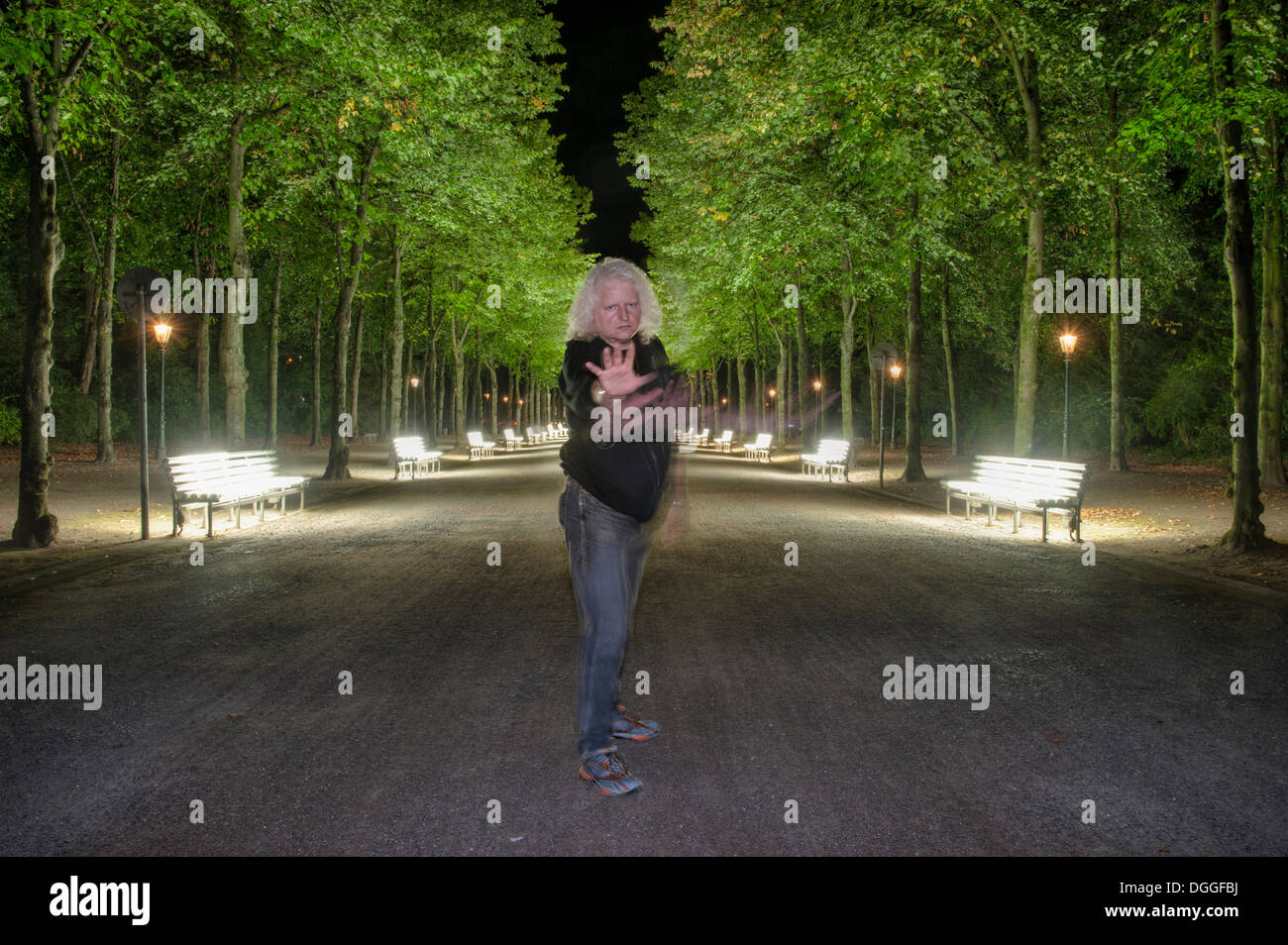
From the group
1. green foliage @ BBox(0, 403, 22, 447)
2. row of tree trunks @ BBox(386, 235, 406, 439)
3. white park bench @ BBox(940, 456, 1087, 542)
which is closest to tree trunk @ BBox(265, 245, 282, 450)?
row of tree trunks @ BBox(386, 235, 406, 439)

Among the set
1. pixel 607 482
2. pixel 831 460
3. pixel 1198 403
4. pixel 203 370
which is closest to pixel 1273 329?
pixel 831 460

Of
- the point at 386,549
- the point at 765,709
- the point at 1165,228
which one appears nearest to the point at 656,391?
the point at 765,709

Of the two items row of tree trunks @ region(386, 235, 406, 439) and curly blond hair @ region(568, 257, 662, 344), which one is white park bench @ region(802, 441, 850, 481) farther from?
curly blond hair @ region(568, 257, 662, 344)

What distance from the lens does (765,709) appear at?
16.5 ft

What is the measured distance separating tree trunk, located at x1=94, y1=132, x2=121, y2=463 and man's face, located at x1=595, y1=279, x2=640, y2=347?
22901 millimetres

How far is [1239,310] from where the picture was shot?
36.0ft

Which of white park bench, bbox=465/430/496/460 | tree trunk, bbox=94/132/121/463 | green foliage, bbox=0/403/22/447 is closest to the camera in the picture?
tree trunk, bbox=94/132/121/463

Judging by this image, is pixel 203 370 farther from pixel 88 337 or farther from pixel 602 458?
pixel 602 458

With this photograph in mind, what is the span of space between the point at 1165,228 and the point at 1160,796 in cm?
2744

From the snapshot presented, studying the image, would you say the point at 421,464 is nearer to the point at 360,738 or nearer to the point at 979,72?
the point at 979,72

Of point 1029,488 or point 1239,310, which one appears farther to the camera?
point 1029,488
